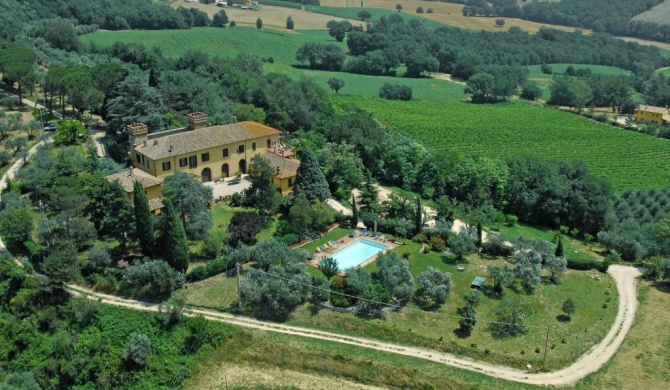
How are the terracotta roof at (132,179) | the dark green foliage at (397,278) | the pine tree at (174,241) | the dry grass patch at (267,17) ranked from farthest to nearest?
1. the dry grass patch at (267,17)
2. the terracotta roof at (132,179)
3. the pine tree at (174,241)
4. the dark green foliage at (397,278)

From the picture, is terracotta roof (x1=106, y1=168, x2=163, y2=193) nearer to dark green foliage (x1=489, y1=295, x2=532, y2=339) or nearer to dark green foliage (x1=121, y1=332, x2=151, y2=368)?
dark green foliage (x1=121, y1=332, x2=151, y2=368)

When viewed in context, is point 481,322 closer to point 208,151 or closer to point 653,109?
point 208,151

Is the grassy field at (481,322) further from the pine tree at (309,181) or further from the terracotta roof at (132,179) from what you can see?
the terracotta roof at (132,179)

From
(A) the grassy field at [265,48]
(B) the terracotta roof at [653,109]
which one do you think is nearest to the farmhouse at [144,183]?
(A) the grassy field at [265,48]

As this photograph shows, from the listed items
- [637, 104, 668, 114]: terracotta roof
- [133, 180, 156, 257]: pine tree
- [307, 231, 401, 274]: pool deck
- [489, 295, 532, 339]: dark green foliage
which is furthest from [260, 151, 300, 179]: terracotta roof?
[637, 104, 668, 114]: terracotta roof

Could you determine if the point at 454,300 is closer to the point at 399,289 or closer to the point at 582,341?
the point at 399,289

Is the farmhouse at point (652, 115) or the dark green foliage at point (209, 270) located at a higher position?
the dark green foliage at point (209, 270)

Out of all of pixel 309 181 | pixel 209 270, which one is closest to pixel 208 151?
pixel 309 181

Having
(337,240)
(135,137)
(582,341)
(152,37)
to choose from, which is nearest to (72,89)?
(135,137)
